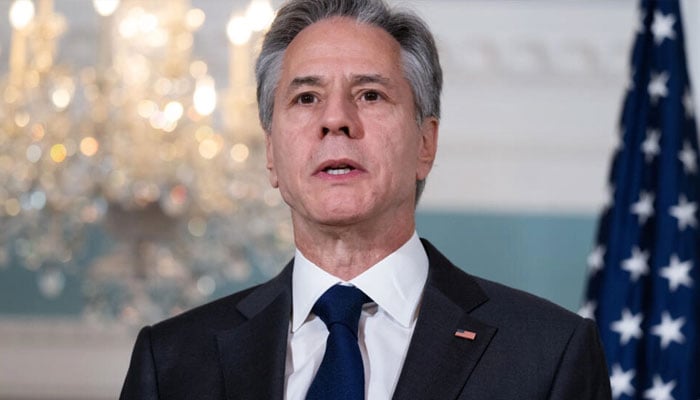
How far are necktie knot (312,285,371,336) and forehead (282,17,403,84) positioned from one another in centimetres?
30

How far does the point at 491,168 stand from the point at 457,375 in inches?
180

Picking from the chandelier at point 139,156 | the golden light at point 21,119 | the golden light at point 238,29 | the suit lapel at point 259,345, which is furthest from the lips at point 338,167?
the golden light at point 238,29

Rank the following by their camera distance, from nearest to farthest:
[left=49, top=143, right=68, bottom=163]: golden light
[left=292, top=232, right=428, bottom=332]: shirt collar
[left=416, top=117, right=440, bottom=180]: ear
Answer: [left=292, top=232, right=428, bottom=332]: shirt collar
[left=416, top=117, right=440, bottom=180]: ear
[left=49, top=143, right=68, bottom=163]: golden light

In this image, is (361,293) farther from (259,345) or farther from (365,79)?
(365,79)

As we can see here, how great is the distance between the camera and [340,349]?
1.88 metres

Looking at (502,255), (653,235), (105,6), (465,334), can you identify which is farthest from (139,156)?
(465,334)

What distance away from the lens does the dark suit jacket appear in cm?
183

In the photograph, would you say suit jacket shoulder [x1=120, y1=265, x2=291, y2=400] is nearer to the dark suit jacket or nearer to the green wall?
the dark suit jacket

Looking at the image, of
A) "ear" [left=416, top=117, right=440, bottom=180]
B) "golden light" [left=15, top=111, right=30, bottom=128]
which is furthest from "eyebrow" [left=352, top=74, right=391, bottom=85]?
"golden light" [left=15, top=111, right=30, bottom=128]

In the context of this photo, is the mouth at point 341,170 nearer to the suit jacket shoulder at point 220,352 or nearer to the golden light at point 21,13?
the suit jacket shoulder at point 220,352

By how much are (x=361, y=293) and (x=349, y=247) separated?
0.06 metres

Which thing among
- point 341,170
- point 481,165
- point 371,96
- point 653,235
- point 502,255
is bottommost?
point 341,170

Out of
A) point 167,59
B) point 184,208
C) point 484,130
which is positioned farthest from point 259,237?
point 484,130

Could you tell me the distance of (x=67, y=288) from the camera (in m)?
6.38
